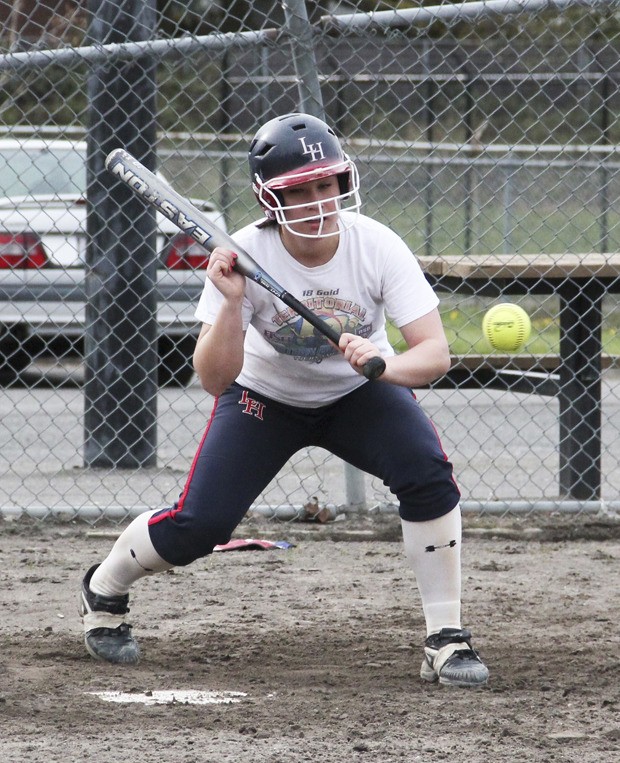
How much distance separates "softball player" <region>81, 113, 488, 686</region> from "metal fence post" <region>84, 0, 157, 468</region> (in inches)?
112

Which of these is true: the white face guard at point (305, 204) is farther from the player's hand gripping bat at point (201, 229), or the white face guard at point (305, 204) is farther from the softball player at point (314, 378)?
the player's hand gripping bat at point (201, 229)

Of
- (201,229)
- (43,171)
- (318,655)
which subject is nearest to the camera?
(201,229)

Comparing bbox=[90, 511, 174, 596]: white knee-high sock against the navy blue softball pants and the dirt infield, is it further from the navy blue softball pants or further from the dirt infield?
the dirt infield

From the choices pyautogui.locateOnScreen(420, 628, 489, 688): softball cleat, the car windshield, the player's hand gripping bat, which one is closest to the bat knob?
the player's hand gripping bat

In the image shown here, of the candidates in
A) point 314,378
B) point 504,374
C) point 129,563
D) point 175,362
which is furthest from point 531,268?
point 175,362

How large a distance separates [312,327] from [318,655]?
1069mm

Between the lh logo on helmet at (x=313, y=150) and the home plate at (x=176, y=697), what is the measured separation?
5.00 ft

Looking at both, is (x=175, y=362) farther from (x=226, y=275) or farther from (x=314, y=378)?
(x=226, y=275)

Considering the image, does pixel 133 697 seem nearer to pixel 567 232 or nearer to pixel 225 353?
pixel 225 353

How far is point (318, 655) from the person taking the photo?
4.16 metres

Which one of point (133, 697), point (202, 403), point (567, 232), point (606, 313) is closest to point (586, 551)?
point (133, 697)

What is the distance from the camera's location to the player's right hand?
3670 mm

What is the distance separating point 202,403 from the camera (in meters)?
9.68

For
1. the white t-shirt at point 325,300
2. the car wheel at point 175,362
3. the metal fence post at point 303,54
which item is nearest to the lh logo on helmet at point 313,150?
the white t-shirt at point 325,300
